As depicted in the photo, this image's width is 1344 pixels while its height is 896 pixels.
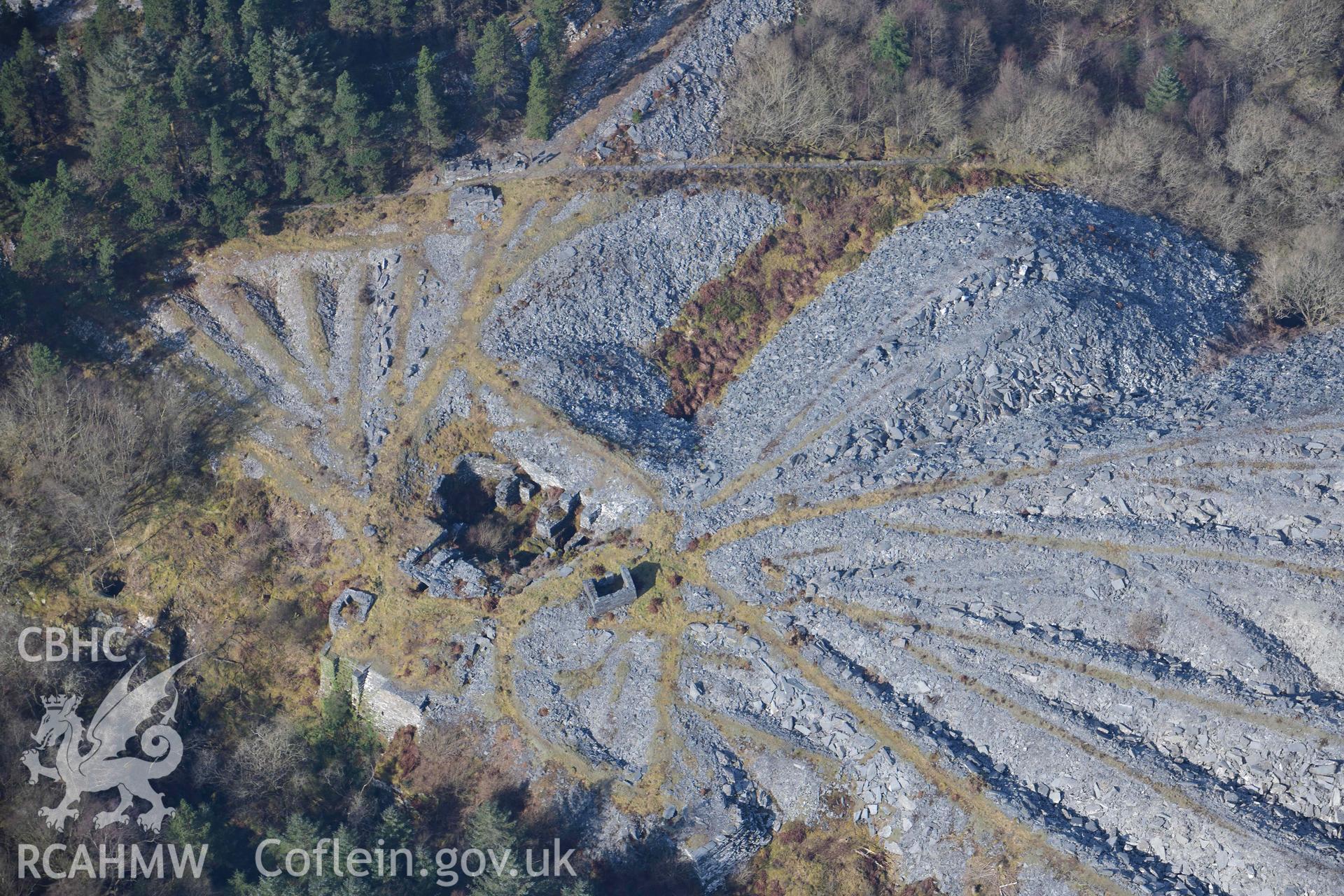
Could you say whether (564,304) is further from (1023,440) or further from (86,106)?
(86,106)

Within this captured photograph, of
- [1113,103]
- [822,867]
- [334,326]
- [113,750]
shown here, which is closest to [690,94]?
[334,326]

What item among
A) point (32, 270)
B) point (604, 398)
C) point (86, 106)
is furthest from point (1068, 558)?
point (86, 106)

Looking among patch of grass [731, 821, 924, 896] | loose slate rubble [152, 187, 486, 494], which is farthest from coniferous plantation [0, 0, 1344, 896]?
loose slate rubble [152, 187, 486, 494]

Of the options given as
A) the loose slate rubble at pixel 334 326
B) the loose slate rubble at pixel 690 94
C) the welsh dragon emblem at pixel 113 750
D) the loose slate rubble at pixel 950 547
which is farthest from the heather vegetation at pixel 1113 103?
the welsh dragon emblem at pixel 113 750

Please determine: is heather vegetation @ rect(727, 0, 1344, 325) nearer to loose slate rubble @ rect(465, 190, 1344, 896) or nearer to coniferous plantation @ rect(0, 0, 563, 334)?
loose slate rubble @ rect(465, 190, 1344, 896)

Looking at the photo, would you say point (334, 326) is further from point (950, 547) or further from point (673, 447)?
point (950, 547)

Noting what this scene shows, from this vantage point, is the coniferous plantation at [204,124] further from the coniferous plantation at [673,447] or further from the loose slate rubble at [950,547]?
the loose slate rubble at [950,547]

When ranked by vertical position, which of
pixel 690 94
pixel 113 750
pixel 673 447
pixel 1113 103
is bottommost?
pixel 113 750
